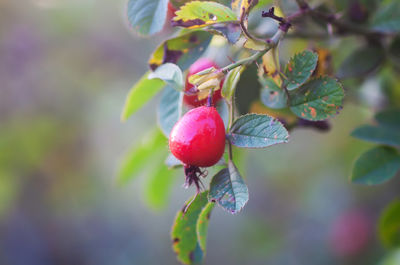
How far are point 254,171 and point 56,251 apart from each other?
2.17 metres

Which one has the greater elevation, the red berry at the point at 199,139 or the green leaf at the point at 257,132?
the red berry at the point at 199,139

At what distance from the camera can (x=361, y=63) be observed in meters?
Answer: 1.27

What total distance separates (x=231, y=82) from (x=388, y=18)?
2.19 ft

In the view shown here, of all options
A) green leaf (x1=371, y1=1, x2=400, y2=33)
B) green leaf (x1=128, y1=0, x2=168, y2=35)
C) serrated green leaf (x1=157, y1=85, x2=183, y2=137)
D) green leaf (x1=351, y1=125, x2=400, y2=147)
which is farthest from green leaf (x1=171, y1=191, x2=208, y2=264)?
green leaf (x1=371, y1=1, x2=400, y2=33)

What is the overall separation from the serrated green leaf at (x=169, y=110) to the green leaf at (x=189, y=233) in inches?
8.1

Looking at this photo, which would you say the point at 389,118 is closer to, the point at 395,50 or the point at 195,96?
the point at 395,50

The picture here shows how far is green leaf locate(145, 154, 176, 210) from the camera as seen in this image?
1.65 metres

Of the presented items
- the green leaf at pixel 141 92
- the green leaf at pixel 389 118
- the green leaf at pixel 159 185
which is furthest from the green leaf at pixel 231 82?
the green leaf at pixel 159 185

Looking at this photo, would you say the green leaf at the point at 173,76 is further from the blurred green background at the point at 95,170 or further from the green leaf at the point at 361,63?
the blurred green background at the point at 95,170

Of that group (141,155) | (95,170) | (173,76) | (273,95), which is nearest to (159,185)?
(141,155)

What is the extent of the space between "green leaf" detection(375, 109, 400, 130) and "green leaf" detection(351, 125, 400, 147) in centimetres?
2

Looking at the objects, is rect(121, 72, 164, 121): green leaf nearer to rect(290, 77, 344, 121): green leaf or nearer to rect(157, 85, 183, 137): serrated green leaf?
rect(157, 85, 183, 137): serrated green leaf

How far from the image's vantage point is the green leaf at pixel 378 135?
115cm

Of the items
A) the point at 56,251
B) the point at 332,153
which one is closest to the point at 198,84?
the point at 332,153
